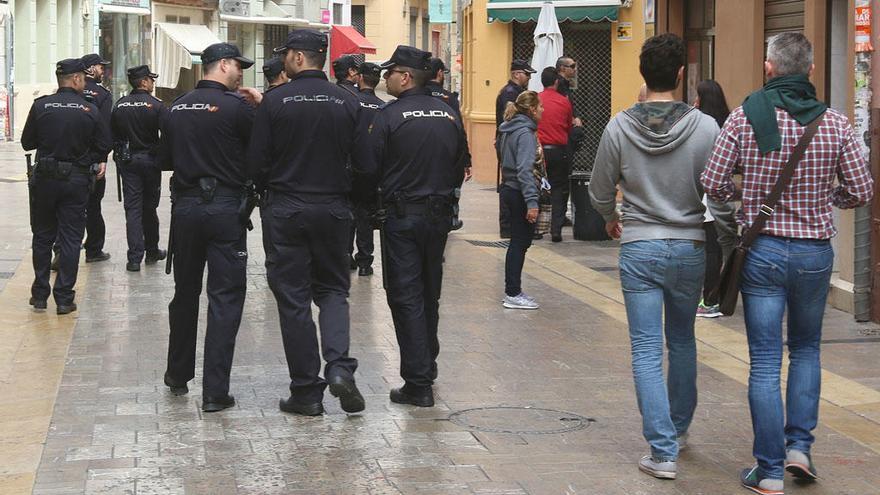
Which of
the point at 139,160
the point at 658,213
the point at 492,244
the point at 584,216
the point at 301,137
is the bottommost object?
the point at 492,244

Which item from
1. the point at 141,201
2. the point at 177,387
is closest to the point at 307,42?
the point at 177,387

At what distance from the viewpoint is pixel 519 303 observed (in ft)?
38.0

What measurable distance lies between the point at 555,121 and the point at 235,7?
120 feet

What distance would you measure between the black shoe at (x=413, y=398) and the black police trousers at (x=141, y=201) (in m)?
6.41

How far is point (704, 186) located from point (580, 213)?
1010cm

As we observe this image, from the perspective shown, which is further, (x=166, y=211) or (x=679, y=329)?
(x=166, y=211)

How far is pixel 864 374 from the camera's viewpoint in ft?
29.6

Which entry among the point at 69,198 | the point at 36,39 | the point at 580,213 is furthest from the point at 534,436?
the point at 36,39

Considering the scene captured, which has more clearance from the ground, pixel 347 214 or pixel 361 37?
pixel 361 37

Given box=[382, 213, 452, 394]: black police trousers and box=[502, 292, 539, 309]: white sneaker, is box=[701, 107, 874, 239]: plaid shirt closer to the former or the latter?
box=[382, 213, 452, 394]: black police trousers

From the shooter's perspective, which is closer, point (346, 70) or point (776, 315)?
point (776, 315)

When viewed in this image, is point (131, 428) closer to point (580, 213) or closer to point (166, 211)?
point (580, 213)

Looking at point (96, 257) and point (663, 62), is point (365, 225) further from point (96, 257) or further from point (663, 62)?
point (663, 62)

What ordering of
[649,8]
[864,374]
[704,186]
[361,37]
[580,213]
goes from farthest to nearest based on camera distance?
[361,37]
[649,8]
[580,213]
[864,374]
[704,186]
